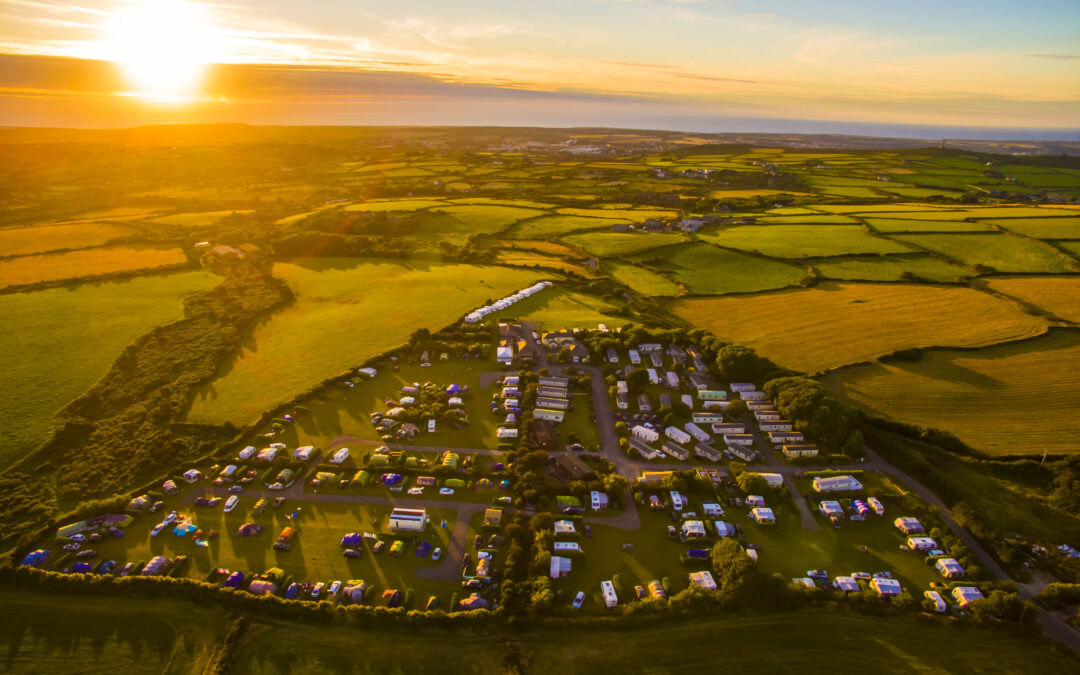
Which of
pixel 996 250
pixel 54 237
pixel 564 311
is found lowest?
pixel 564 311

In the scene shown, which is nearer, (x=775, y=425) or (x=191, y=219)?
(x=775, y=425)

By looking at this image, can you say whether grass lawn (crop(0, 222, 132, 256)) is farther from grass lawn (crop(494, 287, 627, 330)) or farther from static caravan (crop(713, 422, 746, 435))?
static caravan (crop(713, 422, 746, 435))

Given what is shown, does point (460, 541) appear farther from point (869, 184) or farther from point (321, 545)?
point (869, 184)

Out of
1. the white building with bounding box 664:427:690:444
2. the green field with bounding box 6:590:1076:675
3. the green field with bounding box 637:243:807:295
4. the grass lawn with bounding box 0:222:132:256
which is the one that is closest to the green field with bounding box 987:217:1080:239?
the green field with bounding box 637:243:807:295

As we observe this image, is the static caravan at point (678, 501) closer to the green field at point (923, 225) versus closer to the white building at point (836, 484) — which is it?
the white building at point (836, 484)

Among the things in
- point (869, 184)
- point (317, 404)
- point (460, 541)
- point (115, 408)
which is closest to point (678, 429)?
point (460, 541)

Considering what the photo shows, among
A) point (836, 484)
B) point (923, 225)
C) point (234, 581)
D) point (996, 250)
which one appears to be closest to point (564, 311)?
point (836, 484)

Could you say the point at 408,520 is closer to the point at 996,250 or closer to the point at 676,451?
the point at 676,451
